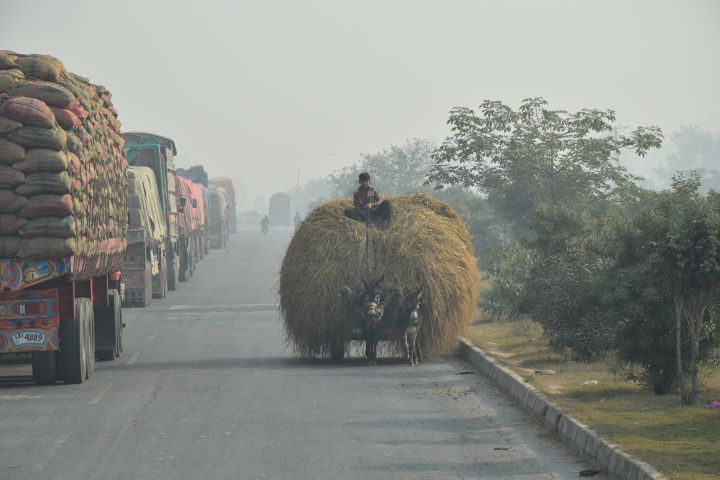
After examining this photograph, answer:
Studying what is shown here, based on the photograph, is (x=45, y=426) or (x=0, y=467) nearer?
(x=0, y=467)

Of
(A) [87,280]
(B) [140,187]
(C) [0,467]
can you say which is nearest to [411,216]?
(A) [87,280]

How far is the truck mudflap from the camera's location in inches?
568

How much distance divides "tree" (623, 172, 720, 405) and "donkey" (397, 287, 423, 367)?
420 cm

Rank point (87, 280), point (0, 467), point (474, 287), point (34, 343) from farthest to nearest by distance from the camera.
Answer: point (474, 287) → point (87, 280) → point (34, 343) → point (0, 467)

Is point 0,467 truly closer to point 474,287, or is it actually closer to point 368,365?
point 368,365

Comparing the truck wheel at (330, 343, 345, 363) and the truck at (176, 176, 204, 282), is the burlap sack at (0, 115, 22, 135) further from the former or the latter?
the truck at (176, 176, 204, 282)

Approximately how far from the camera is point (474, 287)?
17688 mm

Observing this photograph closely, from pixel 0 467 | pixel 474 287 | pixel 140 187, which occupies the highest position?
pixel 140 187

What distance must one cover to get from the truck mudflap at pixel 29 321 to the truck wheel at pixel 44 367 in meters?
0.54

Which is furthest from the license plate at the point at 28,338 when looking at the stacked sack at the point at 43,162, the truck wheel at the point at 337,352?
the truck wheel at the point at 337,352

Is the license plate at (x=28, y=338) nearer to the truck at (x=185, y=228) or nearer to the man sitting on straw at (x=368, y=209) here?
the man sitting on straw at (x=368, y=209)

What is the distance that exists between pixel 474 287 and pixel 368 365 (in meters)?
1.82

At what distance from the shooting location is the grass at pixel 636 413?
9.19 meters

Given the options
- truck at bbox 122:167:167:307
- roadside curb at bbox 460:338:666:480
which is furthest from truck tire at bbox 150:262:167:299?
roadside curb at bbox 460:338:666:480
